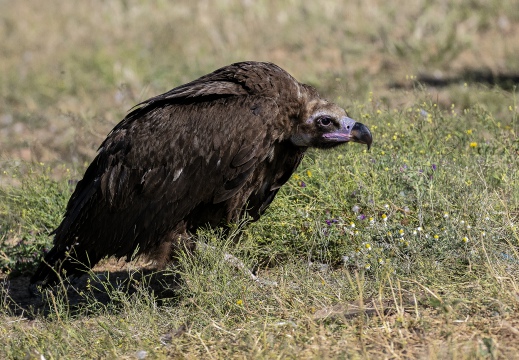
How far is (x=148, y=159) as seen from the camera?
17.2 feet

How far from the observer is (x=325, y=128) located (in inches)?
212

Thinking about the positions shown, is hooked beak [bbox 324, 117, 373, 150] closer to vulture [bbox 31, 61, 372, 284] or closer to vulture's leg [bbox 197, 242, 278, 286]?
vulture [bbox 31, 61, 372, 284]

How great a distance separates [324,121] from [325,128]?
5cm

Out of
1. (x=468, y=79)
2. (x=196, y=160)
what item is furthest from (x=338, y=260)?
(x=468, y=79)

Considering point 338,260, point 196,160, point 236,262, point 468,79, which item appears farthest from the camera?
point 468,79

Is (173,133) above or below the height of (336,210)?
above

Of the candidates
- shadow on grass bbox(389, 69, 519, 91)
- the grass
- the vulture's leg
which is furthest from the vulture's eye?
shadow on grass bbox(389, 69, 519, 91)

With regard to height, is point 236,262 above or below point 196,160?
below

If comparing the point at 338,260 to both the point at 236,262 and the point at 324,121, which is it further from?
the point at 324,121

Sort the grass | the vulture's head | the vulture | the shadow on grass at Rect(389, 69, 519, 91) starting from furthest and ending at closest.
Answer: the shadow on grass at Rect(389, 69, 519, 91)
the vulture's head
the vulture
the grass

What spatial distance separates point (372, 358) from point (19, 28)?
11057 millimetres

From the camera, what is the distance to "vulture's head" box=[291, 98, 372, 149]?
5344 mm

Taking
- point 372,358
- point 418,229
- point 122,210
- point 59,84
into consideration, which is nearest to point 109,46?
point 59,84

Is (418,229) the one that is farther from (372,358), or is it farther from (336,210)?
(372,358)
